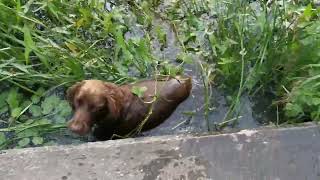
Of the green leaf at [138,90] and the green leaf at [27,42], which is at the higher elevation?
the green leaf at [27,42]

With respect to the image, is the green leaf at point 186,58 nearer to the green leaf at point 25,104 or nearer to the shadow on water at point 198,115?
the shadow on water at point 198,115

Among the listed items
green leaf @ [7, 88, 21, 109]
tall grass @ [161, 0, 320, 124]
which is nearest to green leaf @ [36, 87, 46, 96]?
green leaf @ [7, 88, 21, 109]

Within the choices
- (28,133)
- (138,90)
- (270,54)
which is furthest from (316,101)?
(28,133)

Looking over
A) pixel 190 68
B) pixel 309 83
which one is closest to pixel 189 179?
pixel 309 83

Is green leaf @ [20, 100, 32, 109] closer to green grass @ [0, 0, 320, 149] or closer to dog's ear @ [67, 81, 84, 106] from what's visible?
green grass @ [0, 0, 320, 149]

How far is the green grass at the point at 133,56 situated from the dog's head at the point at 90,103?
287 millimetres

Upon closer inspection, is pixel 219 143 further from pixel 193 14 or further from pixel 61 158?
pixel 193 14

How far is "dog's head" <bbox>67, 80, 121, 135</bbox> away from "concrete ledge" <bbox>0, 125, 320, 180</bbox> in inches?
10.8

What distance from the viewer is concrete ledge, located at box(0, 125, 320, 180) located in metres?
2.95

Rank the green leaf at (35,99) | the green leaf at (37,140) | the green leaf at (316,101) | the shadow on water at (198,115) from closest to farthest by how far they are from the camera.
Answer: the green leaf at (316,101) < the green leaf at (37,140) < the shadow on water at (198,115) < the green leaf at (35,99)

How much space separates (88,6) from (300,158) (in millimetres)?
1866

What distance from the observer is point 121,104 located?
142 inches

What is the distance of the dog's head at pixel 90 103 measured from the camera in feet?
11.0

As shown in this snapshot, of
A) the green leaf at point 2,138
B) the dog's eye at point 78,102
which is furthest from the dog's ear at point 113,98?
the green leaf at point 2,138
